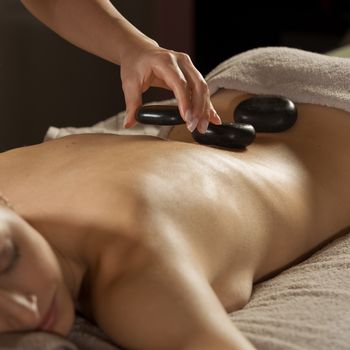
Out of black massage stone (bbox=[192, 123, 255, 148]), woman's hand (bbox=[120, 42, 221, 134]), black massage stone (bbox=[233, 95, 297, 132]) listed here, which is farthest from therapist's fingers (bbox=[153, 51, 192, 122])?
black massage stone (bbox=[233, 95, 297, 132])

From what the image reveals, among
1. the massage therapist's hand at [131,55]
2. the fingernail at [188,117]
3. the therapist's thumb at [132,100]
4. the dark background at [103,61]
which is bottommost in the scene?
the dark background at [103,61]

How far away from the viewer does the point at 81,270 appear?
1042mm

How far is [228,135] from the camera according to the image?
1350mm

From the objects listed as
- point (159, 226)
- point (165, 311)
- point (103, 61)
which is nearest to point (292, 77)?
point (159, 226)

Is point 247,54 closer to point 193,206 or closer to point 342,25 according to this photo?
point 193,206

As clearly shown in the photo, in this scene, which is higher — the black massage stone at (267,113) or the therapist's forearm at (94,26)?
the therapist's forearm at (94,26)

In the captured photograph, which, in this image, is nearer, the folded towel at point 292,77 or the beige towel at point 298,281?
the beige towel at point 298,281

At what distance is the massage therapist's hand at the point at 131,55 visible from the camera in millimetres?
1226

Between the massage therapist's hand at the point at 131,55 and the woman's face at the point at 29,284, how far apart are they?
0.35m

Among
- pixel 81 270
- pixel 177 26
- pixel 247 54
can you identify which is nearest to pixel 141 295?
pixel 81 270

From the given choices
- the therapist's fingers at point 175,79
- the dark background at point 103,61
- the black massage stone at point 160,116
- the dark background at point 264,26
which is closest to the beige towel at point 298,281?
the black massage stone at point 160,116

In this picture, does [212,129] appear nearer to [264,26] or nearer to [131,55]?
[131,55]

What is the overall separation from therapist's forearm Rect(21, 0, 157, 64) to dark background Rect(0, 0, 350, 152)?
1.08 m

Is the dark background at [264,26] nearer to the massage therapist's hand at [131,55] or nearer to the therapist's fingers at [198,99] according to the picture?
the massage therapist's hand at [131,55]
